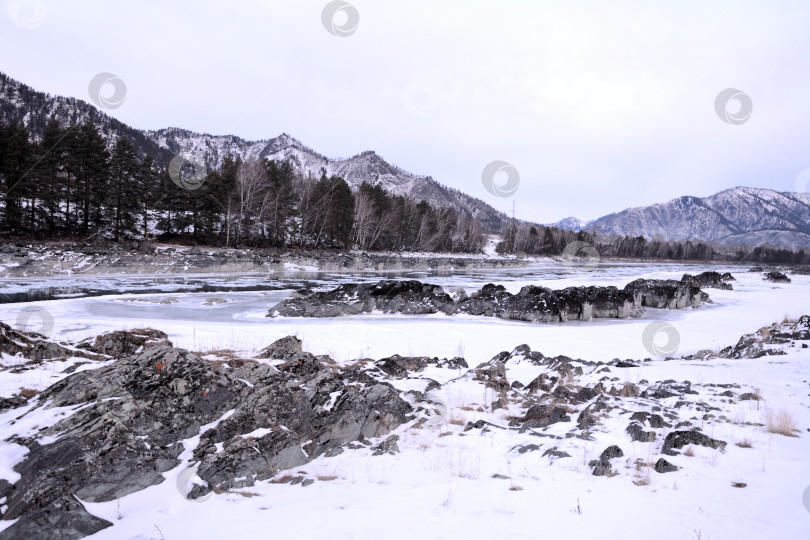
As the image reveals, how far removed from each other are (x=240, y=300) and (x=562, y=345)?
1673cm

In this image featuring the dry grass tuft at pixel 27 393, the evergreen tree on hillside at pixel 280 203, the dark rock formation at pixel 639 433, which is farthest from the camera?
the evergreen tree on hillside at pixel 280 203

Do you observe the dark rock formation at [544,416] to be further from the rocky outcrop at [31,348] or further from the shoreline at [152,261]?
the shoreline at [152,261]

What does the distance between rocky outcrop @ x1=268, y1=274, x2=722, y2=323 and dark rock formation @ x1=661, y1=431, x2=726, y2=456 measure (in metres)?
13.5

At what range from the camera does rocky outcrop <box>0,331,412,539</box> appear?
12.8ft

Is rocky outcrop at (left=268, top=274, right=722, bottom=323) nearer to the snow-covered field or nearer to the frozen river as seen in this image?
the frozen river

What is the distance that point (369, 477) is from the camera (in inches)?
180

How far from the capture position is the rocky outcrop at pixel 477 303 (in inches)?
736

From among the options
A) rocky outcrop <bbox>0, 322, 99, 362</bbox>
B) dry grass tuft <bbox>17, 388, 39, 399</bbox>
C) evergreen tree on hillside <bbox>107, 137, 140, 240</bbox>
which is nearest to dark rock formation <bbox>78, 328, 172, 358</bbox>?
rocky outcrop <bbox>0, 322, 99, 362</bbox>

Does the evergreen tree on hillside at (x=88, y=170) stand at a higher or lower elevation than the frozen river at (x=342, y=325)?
higher

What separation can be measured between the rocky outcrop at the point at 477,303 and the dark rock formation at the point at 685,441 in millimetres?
13466

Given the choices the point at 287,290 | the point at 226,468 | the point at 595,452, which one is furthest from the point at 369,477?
the point at 287,290

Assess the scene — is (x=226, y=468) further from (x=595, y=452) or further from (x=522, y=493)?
(x=595, y=452)

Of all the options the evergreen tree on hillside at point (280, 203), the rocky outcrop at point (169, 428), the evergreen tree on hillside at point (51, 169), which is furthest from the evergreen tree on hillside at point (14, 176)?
the rocky outcrop at point (169, 428)

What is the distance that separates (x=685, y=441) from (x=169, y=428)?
6.58 metres
